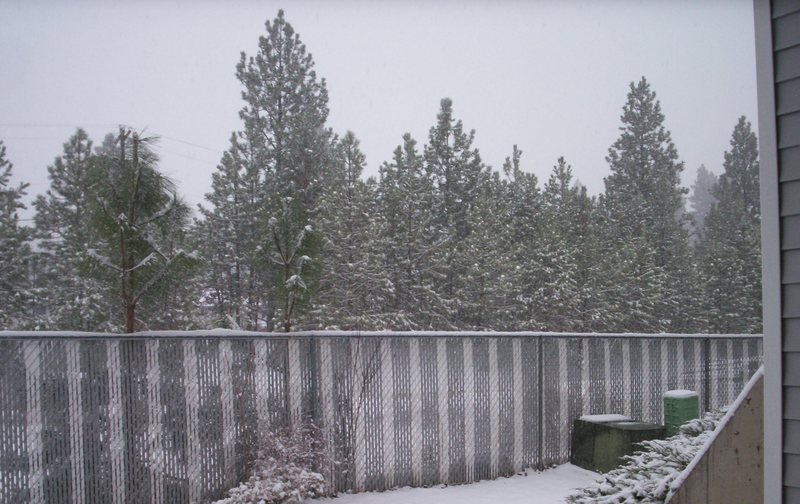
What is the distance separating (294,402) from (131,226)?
219 cm

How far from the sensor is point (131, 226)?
5078 millimetres

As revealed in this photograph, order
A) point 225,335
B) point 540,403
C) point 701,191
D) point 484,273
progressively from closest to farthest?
point 225,335 < point 540,403 < point 484,273 < point 701,191

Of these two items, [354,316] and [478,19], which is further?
[354,316]

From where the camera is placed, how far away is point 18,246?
14188 millimetres

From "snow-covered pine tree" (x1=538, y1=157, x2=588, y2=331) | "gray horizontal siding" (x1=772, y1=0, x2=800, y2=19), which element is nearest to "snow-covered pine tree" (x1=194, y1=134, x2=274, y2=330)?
"snow-covered pine tree" (x1=538, y1=157, x2=588, y2=331)

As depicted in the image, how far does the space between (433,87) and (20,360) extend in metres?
14.1

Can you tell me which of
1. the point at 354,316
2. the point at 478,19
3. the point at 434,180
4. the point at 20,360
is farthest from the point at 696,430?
the point at 434,180

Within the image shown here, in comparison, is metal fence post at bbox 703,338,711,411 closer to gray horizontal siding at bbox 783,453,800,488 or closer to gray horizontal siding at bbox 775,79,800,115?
gray horizontal siding at bbox 783,453,800,488

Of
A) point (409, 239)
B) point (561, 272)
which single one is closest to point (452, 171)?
point (409, 239)

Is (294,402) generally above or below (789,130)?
below

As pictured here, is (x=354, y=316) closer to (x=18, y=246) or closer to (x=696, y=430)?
(x=18, y=246)

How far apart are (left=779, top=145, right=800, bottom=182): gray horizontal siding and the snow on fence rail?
3.78 m

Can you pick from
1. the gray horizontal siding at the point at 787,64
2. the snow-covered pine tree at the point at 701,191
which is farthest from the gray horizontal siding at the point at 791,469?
the snow-covered pine tree at the point at 701,191

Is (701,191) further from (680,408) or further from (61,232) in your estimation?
(61,232)
